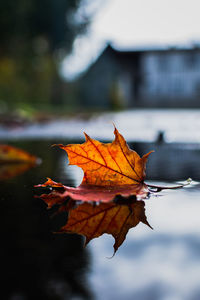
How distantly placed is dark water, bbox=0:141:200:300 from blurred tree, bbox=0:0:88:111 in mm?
14227

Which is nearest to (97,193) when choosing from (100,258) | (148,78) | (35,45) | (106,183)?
(106,183)

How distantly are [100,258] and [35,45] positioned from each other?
54.2 ft

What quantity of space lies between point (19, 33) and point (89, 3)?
12.1 ft

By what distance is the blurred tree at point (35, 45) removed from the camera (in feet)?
47.3

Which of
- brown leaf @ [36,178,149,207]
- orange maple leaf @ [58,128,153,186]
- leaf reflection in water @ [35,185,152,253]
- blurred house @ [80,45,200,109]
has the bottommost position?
leaf reflection in water @ [35,185,152,253]

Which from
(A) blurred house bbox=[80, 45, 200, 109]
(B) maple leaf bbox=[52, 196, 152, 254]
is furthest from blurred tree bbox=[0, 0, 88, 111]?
(B) maple leaf bbox=[52, 196, 152, 254]

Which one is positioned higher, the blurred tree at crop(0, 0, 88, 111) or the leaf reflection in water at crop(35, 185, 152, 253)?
the blurred tree at crop(0, 0, 88, 111)

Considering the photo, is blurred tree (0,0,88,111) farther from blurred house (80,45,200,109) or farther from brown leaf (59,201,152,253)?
brown leaf (59,201,152,253)

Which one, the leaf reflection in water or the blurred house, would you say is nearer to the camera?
the leaf reflection in water

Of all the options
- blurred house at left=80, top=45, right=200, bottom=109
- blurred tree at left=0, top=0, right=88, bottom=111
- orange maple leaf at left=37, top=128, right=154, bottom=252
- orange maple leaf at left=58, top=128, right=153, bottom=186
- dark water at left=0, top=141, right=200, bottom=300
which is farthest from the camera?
blurred house at left=80, top=45, right=200, bottom=109

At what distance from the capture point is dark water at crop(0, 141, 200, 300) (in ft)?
1.38

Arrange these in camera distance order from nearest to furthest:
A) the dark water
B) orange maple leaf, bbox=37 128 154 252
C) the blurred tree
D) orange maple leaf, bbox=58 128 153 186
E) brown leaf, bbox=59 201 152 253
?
the dark water
brown leaf, bbox=59 201 152 253
orange maple leaf, bbox=37 128 154 252
orange maple leaf, bbox=58 128 153 186
the blurred tree

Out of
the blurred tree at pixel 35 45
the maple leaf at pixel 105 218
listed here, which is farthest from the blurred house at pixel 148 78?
the maple leaf at pixel 105 218

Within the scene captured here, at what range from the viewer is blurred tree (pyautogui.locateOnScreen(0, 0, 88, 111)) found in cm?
1441
